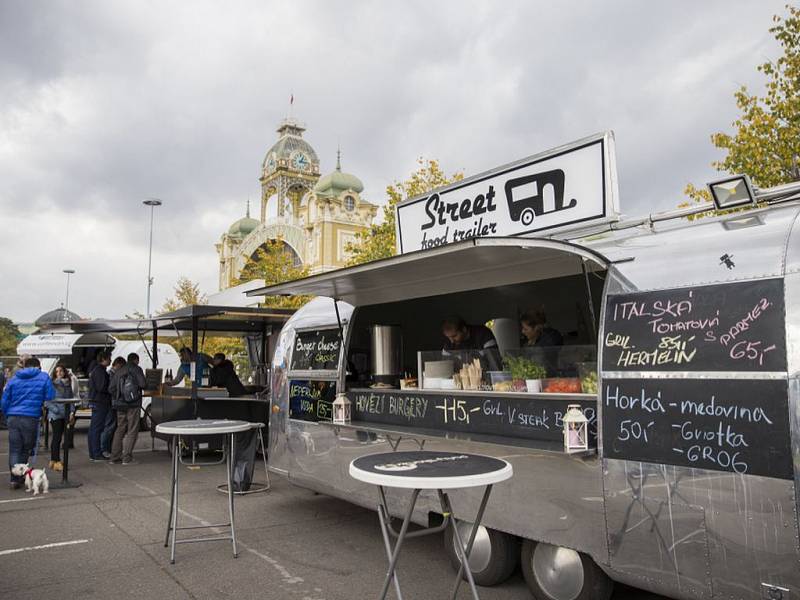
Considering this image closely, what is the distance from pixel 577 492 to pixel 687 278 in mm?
1373

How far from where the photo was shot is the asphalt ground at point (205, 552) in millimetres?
4457

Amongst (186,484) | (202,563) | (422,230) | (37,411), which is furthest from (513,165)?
(37,411)

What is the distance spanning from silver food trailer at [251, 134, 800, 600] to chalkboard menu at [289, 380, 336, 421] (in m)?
0.54

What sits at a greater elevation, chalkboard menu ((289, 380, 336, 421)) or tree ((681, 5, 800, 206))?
tree ((681, 5, 800, 206))

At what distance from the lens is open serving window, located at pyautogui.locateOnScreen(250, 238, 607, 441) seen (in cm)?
419

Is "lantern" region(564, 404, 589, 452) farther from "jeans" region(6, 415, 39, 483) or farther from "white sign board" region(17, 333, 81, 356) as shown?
"white sign board" region(17, 333, 81, 356)

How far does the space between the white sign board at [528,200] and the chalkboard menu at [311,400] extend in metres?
1.77

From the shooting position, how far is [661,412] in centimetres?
328

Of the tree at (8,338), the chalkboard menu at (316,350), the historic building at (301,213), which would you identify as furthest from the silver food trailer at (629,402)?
the tree at (8,338)

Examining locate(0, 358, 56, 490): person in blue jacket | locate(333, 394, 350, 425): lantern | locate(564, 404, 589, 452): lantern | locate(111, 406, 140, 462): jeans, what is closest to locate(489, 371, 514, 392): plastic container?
locate(564, 404, 589, 452): lantern

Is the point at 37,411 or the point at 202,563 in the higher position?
the point at 37,411

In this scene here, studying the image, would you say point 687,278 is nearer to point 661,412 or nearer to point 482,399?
point 661,412

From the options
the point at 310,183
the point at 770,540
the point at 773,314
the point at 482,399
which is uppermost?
the point at 310,183

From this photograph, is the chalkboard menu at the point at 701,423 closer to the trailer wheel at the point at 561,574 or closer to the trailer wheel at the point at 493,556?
the trailer wheel at the point at 561,574
